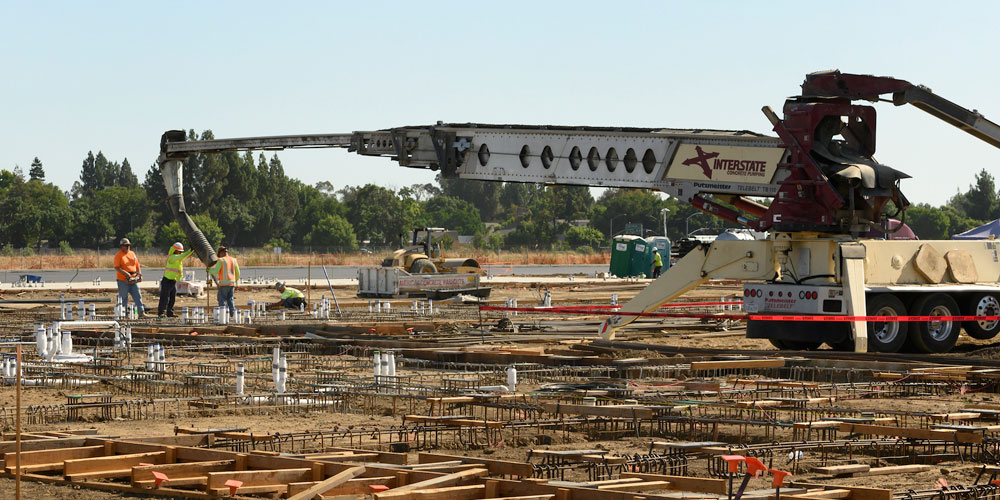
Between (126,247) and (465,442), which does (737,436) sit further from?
(126,247)

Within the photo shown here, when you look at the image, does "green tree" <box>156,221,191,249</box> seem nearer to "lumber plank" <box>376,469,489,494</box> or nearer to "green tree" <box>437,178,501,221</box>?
"green tree" <box>437,178,501,221</box>

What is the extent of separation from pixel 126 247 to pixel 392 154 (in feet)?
20.4

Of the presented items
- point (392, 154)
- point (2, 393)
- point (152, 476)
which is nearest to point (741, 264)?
point (392, 154)

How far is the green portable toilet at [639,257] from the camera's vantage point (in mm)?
54494

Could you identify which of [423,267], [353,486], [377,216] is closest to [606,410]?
[353,486]

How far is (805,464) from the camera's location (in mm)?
10938

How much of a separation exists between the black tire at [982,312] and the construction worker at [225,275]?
1420 cm

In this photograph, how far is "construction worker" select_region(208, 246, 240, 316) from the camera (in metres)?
27.3

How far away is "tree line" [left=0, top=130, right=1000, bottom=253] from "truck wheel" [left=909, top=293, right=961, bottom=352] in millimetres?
73043

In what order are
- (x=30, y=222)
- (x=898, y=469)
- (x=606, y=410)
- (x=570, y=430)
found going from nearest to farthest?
(x=898, y=469), (x=606, y=410), (x=570, y=430), (x=30, y=222)

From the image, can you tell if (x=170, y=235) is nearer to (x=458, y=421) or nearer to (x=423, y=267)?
(x=423, y=267)

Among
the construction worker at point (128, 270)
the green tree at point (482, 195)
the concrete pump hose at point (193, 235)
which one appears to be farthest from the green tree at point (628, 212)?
the construction worker at point (128, 270)

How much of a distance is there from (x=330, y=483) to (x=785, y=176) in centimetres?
1356

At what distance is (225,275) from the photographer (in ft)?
90.3
